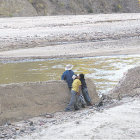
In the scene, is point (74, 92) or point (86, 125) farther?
point (74, 92)

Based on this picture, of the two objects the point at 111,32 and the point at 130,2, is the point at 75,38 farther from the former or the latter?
the point at 130,2

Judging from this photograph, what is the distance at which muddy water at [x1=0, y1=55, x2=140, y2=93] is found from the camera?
1678 centimetres

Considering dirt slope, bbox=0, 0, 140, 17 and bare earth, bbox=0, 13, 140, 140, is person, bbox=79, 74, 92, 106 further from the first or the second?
dirt slope, bbox=0, 0, 140, 17

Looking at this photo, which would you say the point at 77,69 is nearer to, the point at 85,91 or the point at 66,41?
the point at 85,91

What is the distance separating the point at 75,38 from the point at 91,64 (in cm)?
1169

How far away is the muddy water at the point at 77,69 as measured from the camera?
16.8 m

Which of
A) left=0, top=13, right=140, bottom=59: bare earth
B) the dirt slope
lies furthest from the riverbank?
the dirt slope

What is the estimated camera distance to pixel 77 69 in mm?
19547

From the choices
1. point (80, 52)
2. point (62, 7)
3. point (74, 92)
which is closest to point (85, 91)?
point (74, 92)

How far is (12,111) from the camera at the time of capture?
10.7 meters

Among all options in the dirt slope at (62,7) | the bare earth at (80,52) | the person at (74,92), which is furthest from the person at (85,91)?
the dirt slope at (62,7)

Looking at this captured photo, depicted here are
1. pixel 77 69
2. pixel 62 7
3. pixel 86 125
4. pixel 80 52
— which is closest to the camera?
pixel 86 125

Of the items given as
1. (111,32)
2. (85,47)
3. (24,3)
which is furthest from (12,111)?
(24,3)

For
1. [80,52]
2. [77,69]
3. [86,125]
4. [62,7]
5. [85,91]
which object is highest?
[62,7]
